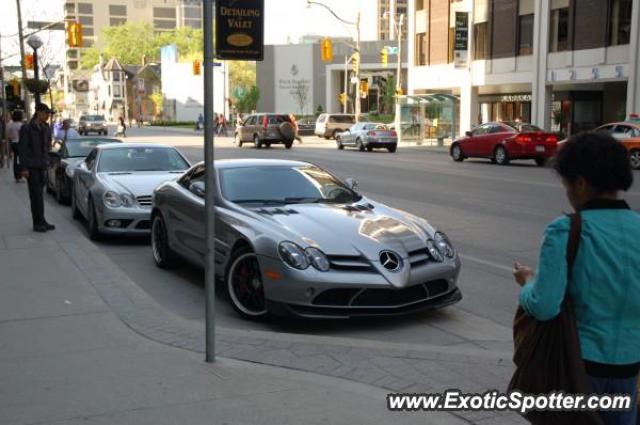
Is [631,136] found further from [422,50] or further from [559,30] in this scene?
[422,50]

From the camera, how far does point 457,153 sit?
96.7 feet

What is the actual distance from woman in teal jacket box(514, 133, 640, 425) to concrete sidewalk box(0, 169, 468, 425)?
1667 millimetres

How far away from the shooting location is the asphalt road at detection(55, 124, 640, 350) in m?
6.32

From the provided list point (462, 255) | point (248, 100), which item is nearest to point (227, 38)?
point (462, 255)

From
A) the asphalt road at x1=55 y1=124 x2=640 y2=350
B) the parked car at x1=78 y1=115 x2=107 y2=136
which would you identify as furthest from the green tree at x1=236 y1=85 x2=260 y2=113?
the asphalt road at x1=55 y1=124 x2=640 y2=350

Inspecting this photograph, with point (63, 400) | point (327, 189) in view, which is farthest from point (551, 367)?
point (327, 189)

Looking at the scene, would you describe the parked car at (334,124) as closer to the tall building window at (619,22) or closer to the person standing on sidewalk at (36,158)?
the tall building window at (619,22)

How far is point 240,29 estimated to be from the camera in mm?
4840

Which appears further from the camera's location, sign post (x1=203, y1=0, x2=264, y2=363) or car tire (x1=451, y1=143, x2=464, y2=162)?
car tire (x1=451, y1=143, x2=464, y2=162)

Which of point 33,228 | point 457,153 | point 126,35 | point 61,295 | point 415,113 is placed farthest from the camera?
point 126,35

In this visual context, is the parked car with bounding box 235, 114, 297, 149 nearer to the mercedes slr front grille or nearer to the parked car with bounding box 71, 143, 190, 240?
the parked car with bounding box 71, 143, 190, 240

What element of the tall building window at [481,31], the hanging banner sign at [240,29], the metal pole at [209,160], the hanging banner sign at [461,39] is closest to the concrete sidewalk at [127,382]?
the metal pole at [209,160]

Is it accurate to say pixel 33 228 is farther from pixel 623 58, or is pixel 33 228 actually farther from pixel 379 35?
pixel 379 35

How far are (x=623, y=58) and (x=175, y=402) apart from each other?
32473 millimetres
